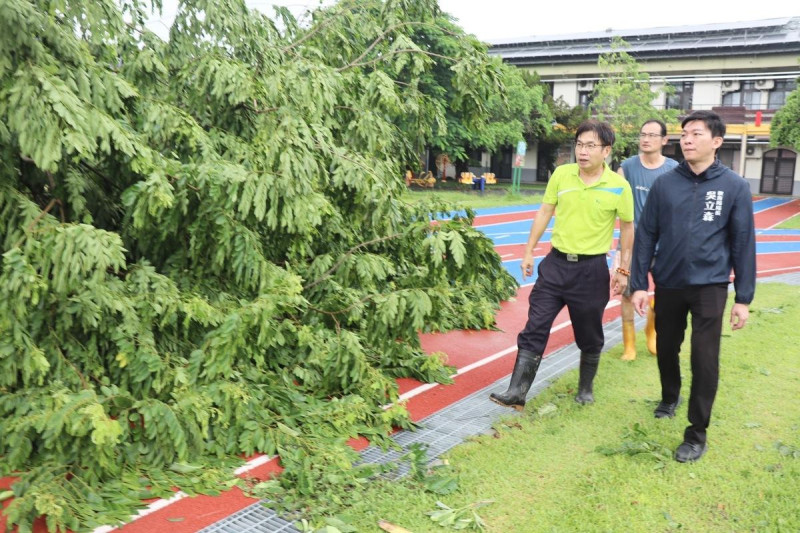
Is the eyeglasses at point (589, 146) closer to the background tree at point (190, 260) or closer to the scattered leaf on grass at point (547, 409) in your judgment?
the background tree at point (190, 260)

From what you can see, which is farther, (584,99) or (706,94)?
(584,99)

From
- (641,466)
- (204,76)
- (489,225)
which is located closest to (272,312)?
(204,76)

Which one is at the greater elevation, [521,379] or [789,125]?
[789,125]

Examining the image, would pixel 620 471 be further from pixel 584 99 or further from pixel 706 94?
pixel 584 99

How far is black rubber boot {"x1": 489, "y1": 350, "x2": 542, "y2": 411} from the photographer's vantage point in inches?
213

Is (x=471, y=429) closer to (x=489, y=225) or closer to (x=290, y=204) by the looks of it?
(x=290, y=204)

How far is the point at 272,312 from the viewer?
14.4 ft

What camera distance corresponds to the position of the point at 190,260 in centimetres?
514

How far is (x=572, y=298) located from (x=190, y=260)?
2.79 m

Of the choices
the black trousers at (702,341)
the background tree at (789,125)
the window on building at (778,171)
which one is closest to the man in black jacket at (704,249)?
the black trousers at (702,341)

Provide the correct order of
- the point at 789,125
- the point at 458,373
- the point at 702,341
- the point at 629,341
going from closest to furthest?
the point at 702,341 < the point at 458,373 < the point at 629,341 < the point at 789,125

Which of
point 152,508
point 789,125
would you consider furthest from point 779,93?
point 152,508

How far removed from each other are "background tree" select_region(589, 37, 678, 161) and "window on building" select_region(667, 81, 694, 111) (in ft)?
19.2

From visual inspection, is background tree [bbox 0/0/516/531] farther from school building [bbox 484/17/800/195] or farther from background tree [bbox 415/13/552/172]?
school building [bbox 484/17/800/195]
